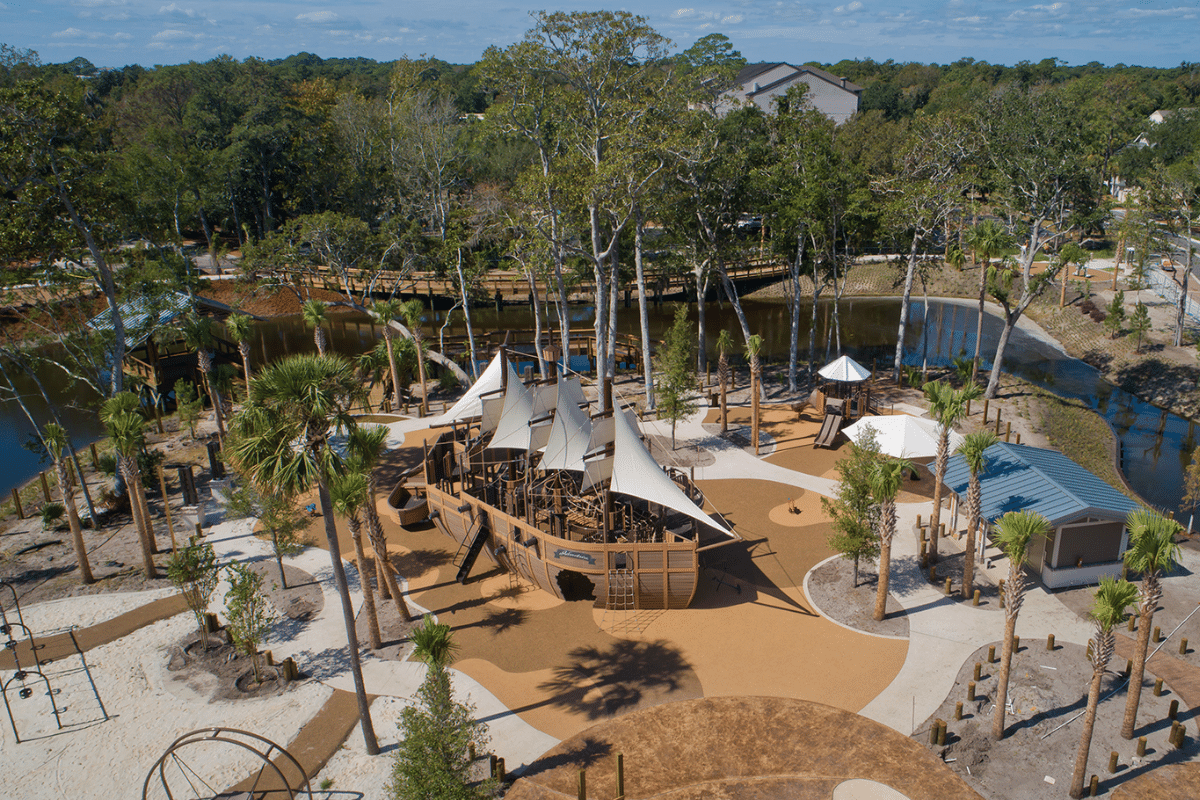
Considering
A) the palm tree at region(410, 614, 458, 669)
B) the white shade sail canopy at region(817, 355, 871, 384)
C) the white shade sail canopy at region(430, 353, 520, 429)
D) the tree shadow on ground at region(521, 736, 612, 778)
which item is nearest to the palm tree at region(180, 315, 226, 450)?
the white shade sail canopy at region(430, 353, 520, 429)

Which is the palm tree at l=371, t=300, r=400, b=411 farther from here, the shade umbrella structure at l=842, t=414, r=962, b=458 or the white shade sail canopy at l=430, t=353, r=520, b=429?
the shade umbrella structure at l=842, t=414, r=962, b=458

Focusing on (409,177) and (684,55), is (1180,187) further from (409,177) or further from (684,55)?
(409,177)

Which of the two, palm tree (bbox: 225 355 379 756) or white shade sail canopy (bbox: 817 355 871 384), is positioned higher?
palm tree (bbox: 225 355 379 756)

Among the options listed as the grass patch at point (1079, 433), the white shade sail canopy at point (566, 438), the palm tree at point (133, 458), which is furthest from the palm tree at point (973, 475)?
the palm tree at point (133, 458)

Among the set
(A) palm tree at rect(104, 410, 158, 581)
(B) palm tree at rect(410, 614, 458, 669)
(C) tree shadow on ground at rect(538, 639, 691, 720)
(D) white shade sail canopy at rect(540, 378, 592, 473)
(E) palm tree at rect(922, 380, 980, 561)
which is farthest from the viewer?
(D) white shade sail canopy at rect(540, 378, 592, 473)

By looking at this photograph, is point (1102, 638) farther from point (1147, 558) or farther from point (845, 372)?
point (845, 372)

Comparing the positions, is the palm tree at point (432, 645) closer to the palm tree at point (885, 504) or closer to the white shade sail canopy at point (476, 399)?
the palm tree at point (885, 504)

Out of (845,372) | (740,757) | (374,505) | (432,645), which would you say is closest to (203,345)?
(374,505)
